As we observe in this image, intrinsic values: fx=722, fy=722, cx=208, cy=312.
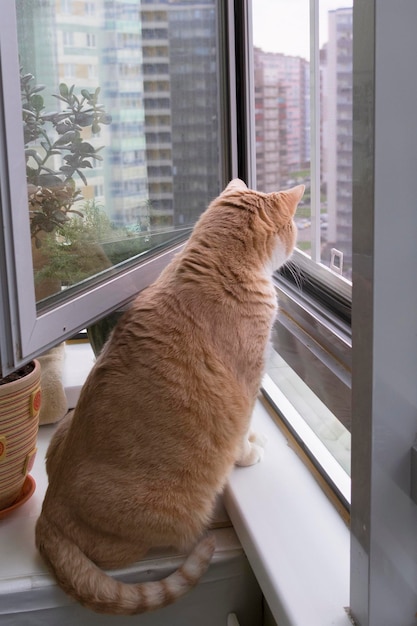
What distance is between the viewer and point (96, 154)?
49.3 inches

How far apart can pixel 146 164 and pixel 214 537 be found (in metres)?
0.74

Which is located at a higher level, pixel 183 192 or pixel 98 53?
pixel 98 53

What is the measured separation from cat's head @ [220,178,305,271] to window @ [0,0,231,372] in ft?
0.75

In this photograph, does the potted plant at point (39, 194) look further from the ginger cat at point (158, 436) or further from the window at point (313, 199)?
the window at point (313, 199)

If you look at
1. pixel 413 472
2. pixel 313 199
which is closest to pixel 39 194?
pixel 313 199

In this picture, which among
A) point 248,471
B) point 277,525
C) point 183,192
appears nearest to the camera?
point 277,525

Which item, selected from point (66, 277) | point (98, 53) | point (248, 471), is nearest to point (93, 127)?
point (98, 53)

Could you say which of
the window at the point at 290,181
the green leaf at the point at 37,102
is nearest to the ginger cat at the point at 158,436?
the window at the point at 290,181

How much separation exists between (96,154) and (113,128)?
9 centimetres

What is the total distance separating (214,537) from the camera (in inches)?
44.3

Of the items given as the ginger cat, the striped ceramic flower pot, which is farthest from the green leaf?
the striped ceramic flower pot

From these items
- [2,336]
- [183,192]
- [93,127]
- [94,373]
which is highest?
[93,127]

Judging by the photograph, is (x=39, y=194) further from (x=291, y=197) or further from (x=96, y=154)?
(x=291, y=197)

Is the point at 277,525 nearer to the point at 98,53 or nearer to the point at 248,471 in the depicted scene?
the point at 248,471
